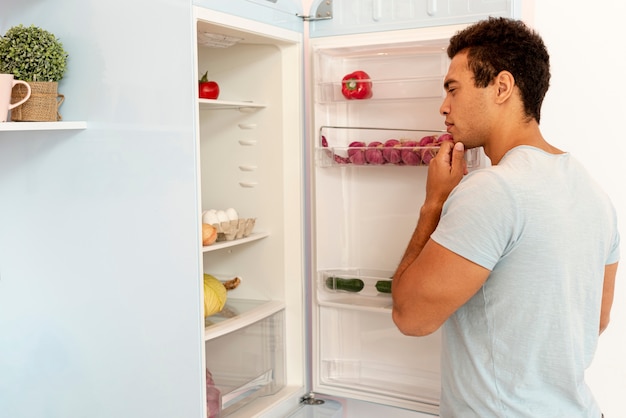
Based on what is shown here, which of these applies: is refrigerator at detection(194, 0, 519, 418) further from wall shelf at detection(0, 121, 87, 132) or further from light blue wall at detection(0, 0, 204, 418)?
wall shelf at detection(0, 121, 87, 132)

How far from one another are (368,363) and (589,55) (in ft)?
3.41

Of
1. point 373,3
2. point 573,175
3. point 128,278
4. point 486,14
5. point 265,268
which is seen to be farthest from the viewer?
point 265,268

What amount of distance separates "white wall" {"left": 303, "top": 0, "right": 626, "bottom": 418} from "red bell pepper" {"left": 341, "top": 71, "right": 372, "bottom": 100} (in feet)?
1.66

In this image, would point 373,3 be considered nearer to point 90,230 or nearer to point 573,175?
point 573,175

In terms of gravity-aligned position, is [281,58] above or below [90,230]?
above

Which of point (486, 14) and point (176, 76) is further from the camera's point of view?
point (486, 14)

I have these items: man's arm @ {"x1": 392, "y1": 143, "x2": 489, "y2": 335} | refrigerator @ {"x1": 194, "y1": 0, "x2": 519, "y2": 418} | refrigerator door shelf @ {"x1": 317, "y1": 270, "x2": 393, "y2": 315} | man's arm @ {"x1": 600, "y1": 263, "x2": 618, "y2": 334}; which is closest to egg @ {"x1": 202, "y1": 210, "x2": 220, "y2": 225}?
refrigerator @ {"x1": 194, "y1": 0, "x2": 519, "y2": 418}

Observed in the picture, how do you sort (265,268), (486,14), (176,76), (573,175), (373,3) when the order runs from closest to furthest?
(573,175) → (176,76) → (486,14) → (373,3) → (265,268)

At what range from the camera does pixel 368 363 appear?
2.12m

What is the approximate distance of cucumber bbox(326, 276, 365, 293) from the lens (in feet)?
6.62

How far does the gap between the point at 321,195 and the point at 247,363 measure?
19.7 inches

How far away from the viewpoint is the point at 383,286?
6.48 feet

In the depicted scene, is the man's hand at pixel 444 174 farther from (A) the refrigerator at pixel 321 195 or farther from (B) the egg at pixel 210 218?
(B) the egg at pixel 210 218

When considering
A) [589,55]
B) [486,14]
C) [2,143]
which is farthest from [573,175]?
[2,143]
